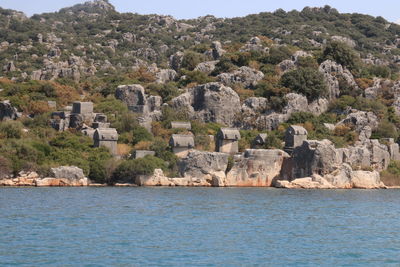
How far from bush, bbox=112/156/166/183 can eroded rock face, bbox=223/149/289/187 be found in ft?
16.5

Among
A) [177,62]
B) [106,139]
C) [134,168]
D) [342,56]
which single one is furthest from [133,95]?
[342,56]

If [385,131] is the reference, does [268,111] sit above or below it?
above

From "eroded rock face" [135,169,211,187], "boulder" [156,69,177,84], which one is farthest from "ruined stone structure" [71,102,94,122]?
"boulder" [156,69,177,84]

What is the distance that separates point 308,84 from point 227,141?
15.6 metres

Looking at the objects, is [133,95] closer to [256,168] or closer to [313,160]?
[256,168]

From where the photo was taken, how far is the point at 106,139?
5962cm

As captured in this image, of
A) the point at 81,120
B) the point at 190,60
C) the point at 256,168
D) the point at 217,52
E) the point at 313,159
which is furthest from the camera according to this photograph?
the point at 217,52

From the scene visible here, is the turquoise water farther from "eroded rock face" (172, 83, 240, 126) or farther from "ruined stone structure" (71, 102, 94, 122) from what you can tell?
"eroded rock face" (172, 83, 240, 126)

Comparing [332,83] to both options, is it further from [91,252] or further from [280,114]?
[91,252]

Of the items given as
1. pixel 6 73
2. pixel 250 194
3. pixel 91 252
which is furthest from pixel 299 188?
pixel 6 73

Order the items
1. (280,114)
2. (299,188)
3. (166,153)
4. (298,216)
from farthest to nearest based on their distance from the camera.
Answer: (280,114) < (166,153) < (299,188) < (298,216)

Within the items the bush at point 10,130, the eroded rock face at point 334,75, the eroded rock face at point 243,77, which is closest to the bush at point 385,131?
the eroded rock face at point 334,75

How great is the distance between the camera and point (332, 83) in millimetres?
76125

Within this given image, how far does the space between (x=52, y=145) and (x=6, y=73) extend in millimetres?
38204
